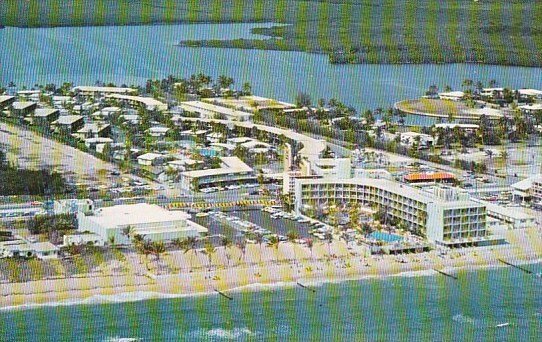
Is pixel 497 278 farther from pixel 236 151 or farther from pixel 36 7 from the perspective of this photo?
pixel 36 7

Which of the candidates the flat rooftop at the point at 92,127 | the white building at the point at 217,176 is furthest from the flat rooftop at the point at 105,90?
the white building at the point at 217,176

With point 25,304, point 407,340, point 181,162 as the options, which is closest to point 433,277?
point 407,340

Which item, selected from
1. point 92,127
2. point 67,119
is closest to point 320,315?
point 92,127

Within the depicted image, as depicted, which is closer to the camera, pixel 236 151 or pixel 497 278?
pixel 497 278

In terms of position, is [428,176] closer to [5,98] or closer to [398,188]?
[398,188]

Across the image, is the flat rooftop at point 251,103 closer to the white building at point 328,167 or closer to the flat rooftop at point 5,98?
the flat rooftop at point 5,98

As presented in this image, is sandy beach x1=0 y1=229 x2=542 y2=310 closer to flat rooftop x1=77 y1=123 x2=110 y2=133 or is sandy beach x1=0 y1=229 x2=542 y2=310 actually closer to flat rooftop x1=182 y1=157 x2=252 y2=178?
flat rooftop x1=182 y1=157 x2=252 y2=178

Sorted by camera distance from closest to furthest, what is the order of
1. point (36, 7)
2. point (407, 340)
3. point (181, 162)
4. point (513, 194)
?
point (407, 340) < point (513, 194) < point (181, 162) < point (36, 7)
